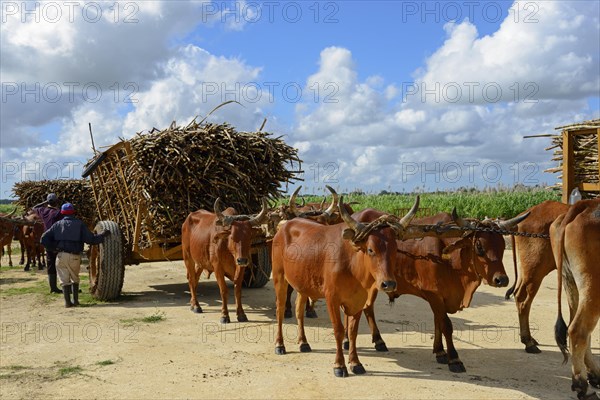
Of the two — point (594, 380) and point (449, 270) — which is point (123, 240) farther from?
point (594, 380)

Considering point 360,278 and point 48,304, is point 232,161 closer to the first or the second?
point 48,304

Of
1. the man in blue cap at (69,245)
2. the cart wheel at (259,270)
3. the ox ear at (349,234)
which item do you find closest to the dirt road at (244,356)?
the man in blue cap at (69,245)

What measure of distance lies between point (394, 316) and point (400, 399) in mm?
3907

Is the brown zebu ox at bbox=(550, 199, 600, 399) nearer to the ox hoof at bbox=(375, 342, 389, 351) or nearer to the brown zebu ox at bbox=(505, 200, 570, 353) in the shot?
the brown zebu ox at bbox=(505, 200, 570, 353)

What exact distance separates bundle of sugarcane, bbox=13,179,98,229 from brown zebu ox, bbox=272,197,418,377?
48.4 ft

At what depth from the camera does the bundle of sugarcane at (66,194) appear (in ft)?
68.1

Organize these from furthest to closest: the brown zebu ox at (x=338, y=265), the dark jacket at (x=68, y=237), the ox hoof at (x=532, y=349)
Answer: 1. the dark jacket at (x=68, y=237)
2. the ox hoof at (x=532, y=349)
3. the brown zebu ox at (x=338, y=265)

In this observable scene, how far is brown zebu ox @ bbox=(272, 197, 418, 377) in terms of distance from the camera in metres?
5.80

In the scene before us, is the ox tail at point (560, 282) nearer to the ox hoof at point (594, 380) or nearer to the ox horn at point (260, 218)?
the ox hoof at point (594, 380)

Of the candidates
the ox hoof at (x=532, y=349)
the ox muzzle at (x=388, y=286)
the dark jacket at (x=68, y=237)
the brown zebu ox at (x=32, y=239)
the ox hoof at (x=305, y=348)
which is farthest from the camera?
the brown zebu ox at (x=32, y=239)

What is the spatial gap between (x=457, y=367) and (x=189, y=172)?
5.94 metres

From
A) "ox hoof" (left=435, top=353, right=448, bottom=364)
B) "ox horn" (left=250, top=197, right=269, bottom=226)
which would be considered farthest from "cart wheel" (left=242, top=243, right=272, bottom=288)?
"ox hoof" (left=435, top=353, right=448, bottom=364)

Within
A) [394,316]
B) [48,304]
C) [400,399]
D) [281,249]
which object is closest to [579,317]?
[400,399]

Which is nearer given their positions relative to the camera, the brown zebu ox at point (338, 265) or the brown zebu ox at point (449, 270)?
the brown zebu ox at point (338, 265)
